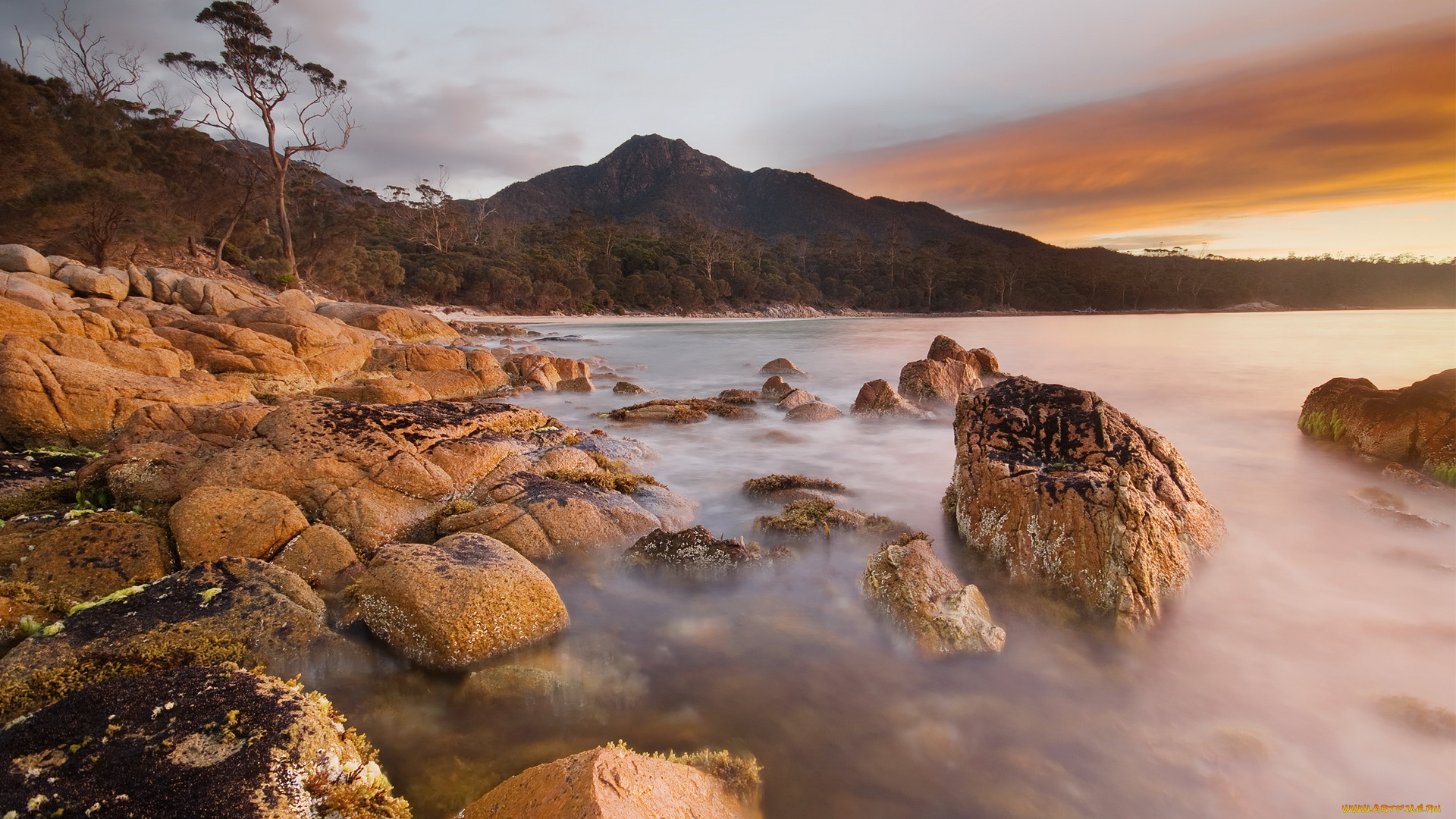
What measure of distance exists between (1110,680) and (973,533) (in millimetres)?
1638

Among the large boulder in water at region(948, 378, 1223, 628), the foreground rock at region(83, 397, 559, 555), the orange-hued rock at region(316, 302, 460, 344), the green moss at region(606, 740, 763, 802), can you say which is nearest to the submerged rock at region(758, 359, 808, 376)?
the orange-hued rock at region(316, 302, 460, 344)

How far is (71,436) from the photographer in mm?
6539

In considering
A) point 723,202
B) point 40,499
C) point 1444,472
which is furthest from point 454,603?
point 723,202

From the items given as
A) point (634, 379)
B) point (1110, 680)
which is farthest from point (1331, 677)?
point (634, 379)

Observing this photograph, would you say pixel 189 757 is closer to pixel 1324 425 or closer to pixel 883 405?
pixel 883 405

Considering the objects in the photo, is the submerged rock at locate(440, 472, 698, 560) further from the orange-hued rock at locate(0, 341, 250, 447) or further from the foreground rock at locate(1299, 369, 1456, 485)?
the foreground rock at locate(1299, 369, 1456, 485)

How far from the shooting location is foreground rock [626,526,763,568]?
540 centimetres

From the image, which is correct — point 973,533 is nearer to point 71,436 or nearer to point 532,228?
point 71,436

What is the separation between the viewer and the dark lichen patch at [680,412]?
38.0 ft

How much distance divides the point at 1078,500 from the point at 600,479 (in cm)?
453

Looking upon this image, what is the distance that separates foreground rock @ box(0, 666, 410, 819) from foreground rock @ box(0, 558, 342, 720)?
0.88 meters

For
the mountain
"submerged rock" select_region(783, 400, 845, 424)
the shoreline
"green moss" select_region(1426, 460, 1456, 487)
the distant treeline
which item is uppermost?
the mountain

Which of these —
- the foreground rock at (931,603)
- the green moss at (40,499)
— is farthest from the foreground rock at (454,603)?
the green moss at (40,499)

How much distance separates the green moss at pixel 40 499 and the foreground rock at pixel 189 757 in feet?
12.6
